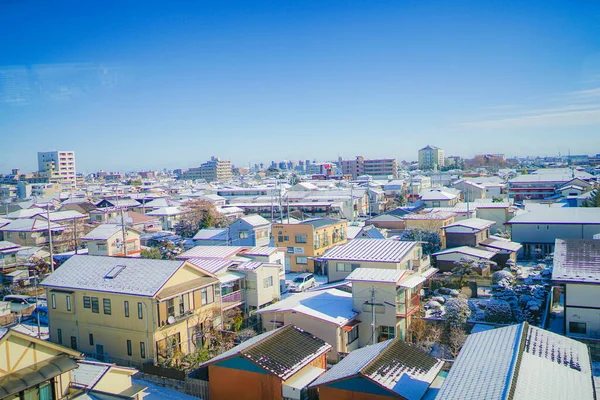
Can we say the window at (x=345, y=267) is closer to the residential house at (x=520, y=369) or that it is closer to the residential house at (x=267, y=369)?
the residential house at (x=267, y=369)

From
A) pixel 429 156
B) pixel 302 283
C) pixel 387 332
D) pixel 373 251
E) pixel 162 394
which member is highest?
pixel 429 156

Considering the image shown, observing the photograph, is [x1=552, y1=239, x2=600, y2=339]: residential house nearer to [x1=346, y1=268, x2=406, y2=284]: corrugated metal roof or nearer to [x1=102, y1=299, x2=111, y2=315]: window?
[x1=346, y1=268, x2=406, y2=284]: corrugated metal roof

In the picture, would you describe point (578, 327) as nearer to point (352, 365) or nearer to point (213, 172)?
point (352, 365)

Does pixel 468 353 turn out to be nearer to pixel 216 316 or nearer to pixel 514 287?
pixel 216 316

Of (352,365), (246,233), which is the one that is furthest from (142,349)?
(246,233)

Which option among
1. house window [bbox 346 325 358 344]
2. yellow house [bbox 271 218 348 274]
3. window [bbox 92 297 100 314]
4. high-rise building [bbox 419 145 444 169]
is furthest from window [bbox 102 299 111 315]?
high-rise building [bbox 419 145 444 169]

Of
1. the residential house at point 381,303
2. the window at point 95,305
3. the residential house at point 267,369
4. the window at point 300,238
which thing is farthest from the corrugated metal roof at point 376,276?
the window at point 300,238
